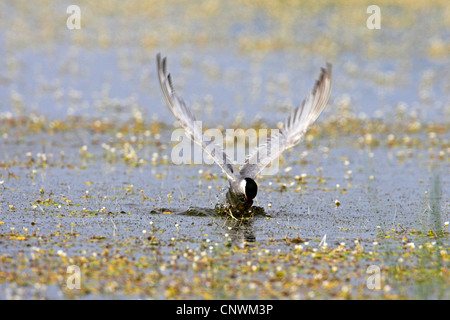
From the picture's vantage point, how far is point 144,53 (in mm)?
30469

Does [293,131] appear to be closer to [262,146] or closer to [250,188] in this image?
[262,146]

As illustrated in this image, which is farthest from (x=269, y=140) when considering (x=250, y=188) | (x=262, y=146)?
(x=250, y=188)

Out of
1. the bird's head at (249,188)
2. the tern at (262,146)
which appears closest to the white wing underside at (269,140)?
the tern at (262,146)

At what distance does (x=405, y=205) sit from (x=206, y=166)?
15.6 ft

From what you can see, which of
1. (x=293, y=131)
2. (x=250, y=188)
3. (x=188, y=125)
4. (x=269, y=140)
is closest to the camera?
(x=250, y=188)

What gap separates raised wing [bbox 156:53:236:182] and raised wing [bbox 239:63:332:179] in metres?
0.40

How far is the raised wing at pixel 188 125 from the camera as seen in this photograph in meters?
12.7

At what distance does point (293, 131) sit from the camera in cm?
1309

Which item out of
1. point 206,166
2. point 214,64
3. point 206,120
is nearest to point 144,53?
point 214,64

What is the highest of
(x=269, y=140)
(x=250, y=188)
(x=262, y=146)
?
(x=269, y=140)

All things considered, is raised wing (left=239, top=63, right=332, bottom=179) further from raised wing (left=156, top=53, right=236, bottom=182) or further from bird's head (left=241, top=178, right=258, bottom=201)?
bird's head (left=241, top=178, right=258, bottom=201)

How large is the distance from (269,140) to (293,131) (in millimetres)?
→ 453

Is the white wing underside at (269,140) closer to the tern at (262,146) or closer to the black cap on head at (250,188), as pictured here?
the tern at (262,146)

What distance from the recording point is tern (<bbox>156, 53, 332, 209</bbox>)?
41.7 feet
